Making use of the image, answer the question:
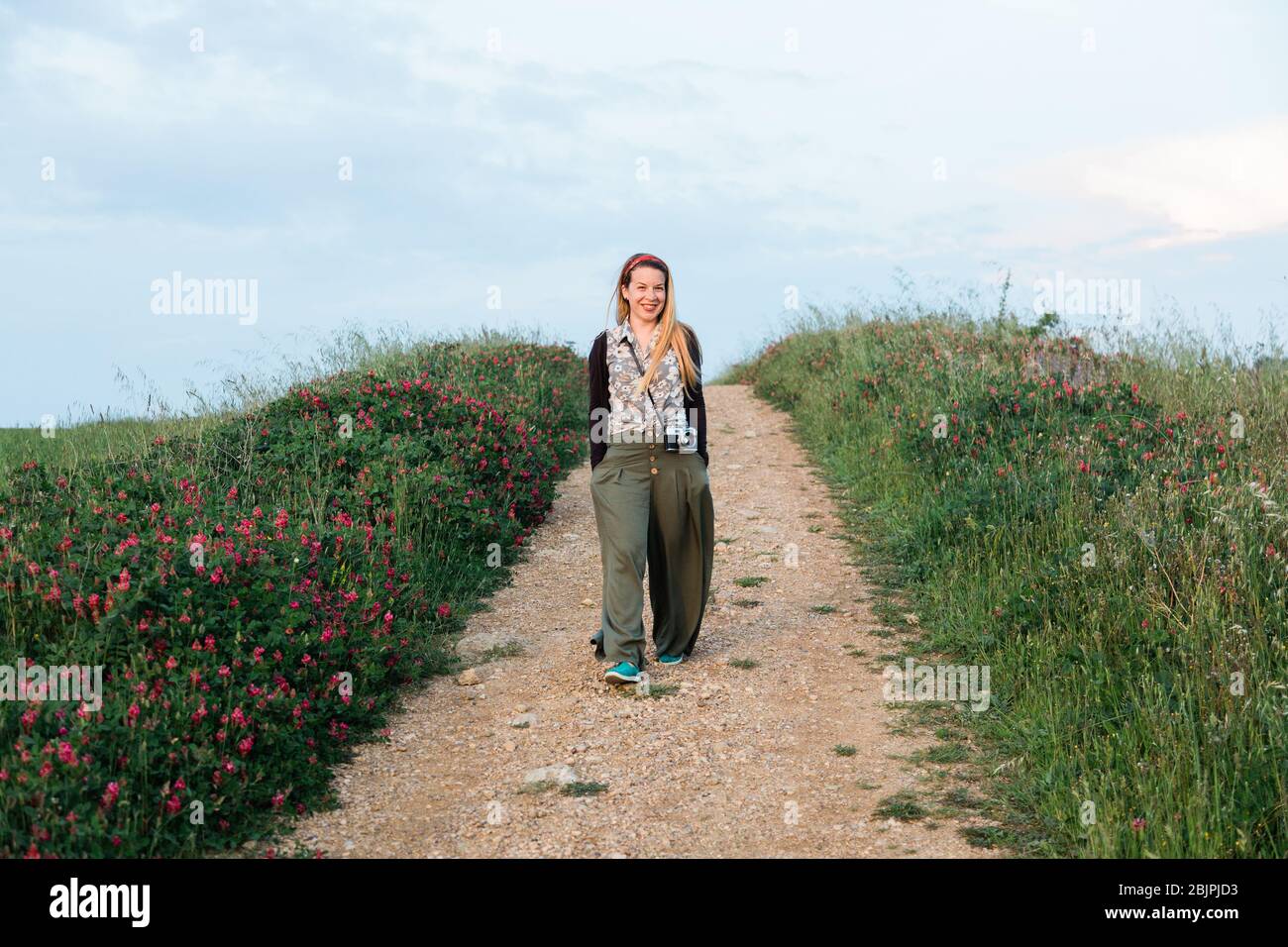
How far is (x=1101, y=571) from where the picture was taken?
283 inches

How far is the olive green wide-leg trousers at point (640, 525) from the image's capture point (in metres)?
7.06

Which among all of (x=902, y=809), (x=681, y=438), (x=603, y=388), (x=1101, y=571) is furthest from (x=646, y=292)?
(x=1101, y=571)

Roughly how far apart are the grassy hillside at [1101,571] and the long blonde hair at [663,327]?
280 cm

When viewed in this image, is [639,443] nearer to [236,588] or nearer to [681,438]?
[681,438]

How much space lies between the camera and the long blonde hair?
689 centimetres

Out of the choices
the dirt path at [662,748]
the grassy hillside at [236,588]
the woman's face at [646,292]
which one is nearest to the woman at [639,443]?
the woman's face at [646,292]

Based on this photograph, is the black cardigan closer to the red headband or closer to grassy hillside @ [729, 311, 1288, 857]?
the red headband

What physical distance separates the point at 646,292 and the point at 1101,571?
3.75 meters

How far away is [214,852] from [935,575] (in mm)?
6055

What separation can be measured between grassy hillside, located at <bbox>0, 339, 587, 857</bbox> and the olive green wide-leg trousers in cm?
152

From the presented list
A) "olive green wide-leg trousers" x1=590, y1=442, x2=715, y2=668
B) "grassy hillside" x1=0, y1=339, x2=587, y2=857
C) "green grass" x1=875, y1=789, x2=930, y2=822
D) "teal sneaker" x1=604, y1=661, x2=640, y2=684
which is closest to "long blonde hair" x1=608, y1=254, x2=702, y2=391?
"olive green wide-leg trousers" x1=590, y1=442, x2=715, y2=668
